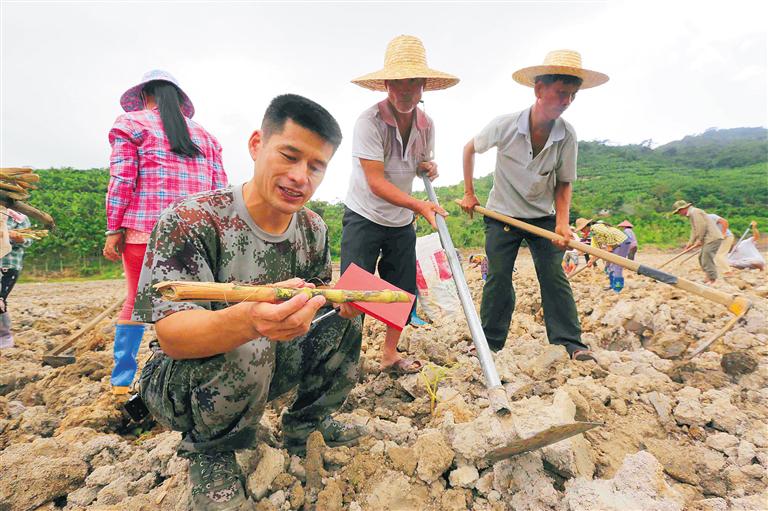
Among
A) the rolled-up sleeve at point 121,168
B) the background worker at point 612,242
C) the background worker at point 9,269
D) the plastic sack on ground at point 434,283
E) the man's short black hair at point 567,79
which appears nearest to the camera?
the rolled-up sleeve at point 121,168

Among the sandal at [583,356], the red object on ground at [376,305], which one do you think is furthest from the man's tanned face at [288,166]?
the sandal at [583,356]

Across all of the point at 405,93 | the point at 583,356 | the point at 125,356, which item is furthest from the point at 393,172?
the point at 125,356

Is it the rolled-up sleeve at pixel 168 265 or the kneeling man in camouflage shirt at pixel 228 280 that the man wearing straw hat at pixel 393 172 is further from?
the rolled-up sleeve at pixel 168 265

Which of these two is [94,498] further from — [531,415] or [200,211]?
[531,415]

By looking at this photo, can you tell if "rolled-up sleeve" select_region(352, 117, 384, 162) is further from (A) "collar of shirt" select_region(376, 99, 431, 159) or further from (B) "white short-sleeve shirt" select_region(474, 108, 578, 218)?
(B) "white short-sleeve shirt" select_region(474, 108, 578, 218)

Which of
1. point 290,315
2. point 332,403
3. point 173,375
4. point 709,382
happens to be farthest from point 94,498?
point 709,382

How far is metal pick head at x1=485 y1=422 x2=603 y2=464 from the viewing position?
1.47 meters

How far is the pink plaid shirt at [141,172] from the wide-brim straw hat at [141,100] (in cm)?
20

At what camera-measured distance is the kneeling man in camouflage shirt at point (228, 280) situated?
131 centimetres

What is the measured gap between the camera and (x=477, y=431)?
5.43 feet

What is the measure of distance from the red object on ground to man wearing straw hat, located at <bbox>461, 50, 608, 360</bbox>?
1611mm

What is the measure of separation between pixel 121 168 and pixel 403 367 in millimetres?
2133

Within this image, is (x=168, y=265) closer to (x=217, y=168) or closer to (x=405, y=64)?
(x=217, y=168)

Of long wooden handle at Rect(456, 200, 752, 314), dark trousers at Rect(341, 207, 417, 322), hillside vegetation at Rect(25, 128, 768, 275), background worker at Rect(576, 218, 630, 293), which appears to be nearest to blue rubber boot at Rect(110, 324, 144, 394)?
dark trousers at Rect(341, 207, 417, 322)
